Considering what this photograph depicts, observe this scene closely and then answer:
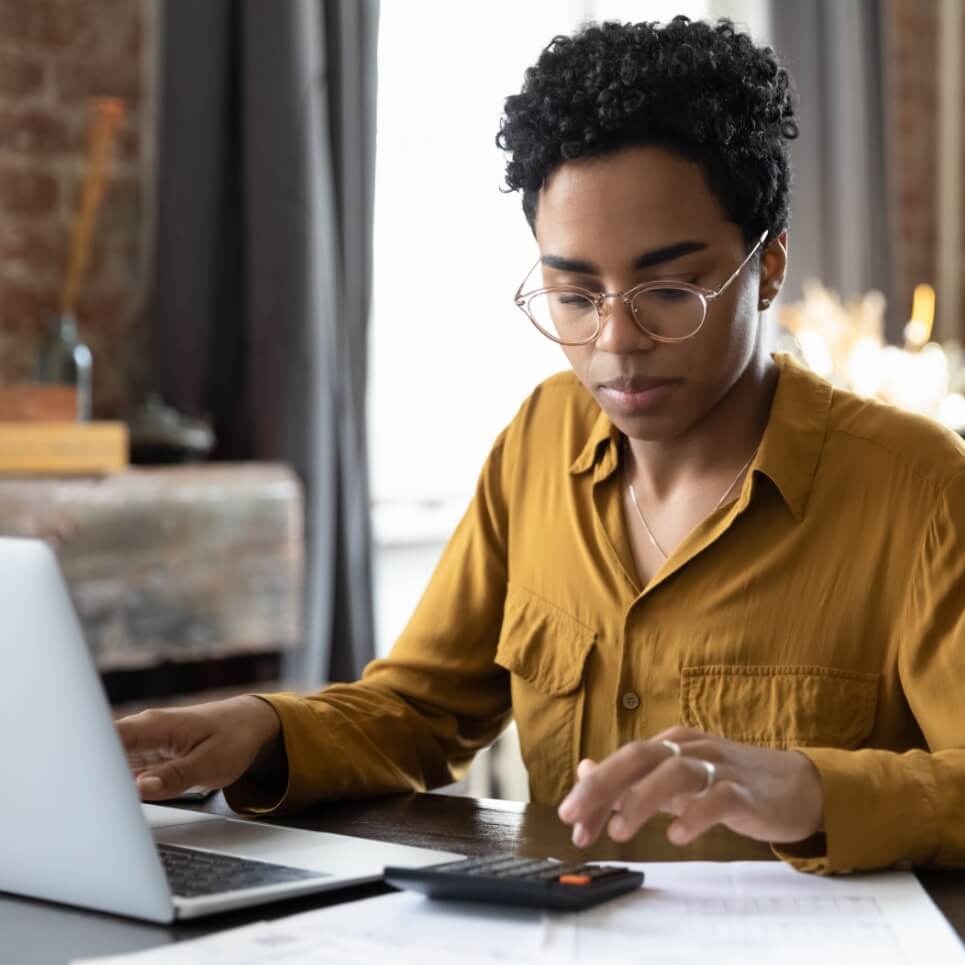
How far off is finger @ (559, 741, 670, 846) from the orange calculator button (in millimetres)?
25

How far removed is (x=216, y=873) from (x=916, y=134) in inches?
163

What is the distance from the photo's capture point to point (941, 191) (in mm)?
4605

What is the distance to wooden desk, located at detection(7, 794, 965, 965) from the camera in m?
0.86

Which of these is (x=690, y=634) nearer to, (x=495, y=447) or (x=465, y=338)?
(x=495, y=447)

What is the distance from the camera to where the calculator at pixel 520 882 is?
0.89 m

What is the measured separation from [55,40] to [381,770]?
2136 mm

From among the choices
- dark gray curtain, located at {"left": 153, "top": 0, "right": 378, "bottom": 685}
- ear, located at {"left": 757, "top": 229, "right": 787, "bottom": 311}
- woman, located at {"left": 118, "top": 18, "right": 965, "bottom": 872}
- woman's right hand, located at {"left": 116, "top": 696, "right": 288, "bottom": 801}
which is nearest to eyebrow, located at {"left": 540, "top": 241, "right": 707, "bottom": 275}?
woman, located at {"left": 118, "top": 18, "right": 965, "bottom": 872}

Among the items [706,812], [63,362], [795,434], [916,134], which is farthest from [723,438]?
[916,134]

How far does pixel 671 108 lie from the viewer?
124cm

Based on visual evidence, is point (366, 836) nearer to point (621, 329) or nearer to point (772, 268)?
point (621, 329)

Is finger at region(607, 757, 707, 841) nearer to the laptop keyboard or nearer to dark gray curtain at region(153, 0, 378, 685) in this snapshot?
the laptop keyboard

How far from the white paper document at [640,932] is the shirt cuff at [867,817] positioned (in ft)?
0.09

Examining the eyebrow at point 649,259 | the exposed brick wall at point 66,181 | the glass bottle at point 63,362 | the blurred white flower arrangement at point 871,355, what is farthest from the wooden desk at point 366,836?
the exposed brick wall at point 66,181

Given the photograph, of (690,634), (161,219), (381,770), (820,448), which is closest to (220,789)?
(381,770)
